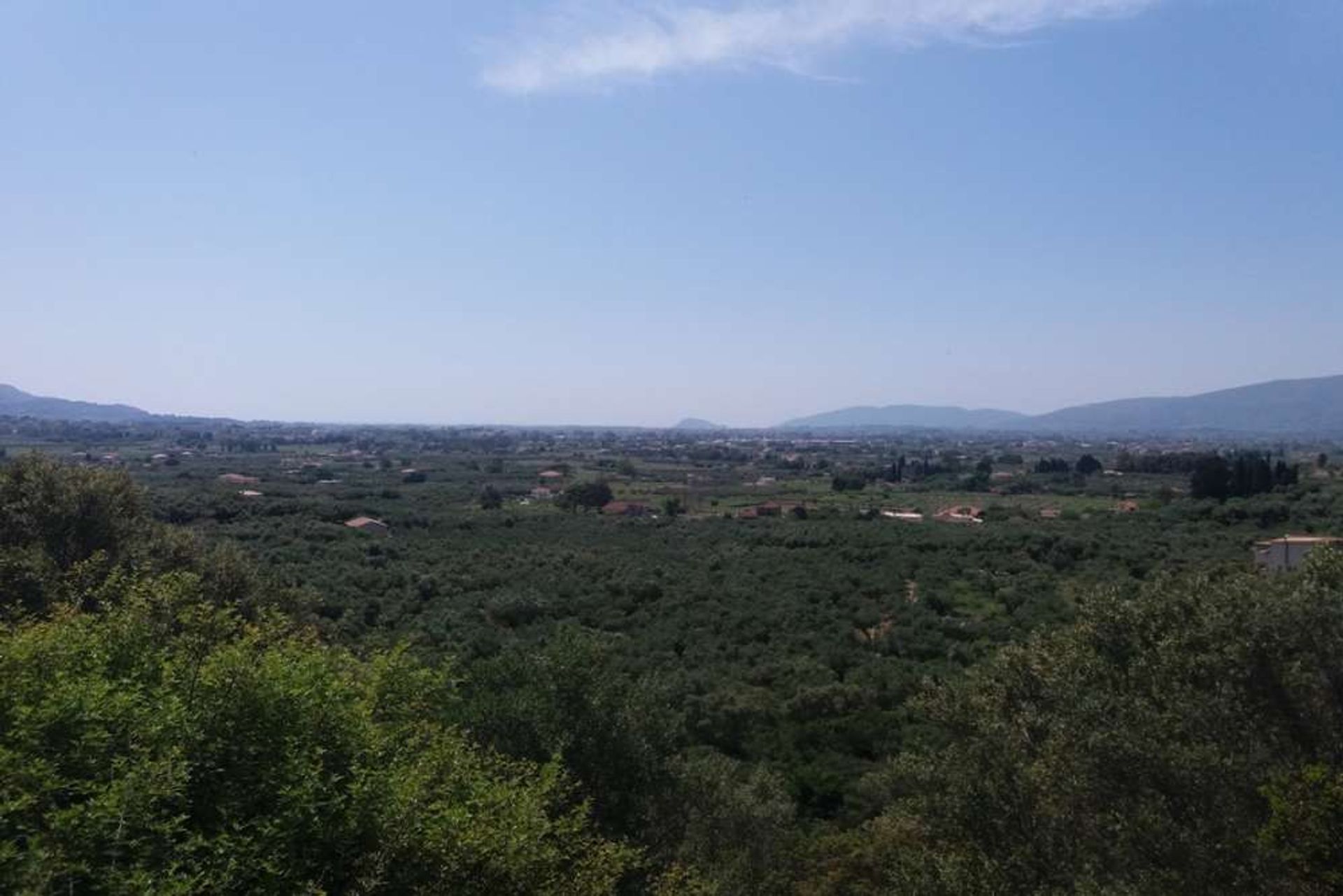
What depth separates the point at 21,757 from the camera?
6.37 metres

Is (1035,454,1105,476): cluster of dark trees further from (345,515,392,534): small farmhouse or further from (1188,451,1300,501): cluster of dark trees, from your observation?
(345,515,392,534): small farmhouse

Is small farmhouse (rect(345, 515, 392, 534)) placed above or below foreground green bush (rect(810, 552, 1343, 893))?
below

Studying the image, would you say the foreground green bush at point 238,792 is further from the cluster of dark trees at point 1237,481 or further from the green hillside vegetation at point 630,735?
the cluster of dark trees at point 1237,481

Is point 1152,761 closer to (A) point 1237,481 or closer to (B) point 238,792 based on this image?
(B) point 238,792

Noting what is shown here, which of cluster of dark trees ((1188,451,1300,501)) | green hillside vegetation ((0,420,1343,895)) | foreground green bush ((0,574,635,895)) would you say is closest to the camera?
foreground green bush ((0,574,635,895))

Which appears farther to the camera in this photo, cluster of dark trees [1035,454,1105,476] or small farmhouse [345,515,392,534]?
cluster of dark trees [1035,454,1105,476]

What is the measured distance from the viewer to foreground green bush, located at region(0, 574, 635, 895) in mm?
5797

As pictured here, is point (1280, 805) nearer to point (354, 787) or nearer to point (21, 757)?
point (354, 787)

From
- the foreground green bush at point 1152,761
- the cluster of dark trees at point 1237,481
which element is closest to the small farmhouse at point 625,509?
the cluster of dark trees at point 1237,481

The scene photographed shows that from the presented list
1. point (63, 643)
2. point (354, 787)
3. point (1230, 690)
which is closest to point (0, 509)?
point (63, 643)

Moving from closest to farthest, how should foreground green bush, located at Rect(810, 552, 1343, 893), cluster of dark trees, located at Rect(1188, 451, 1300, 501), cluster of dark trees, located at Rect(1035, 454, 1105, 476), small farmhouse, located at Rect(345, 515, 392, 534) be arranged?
foreground green bush, located at Rect(810, 552, 1343, 893)
small farmhouse, located at Rect(345, 515, 392, 534)
cluster of dark trees, located at Rect(1188, 451, 1300, 501)
cluster of dark trees, located at Rect(1035, 454, 1105, 476)

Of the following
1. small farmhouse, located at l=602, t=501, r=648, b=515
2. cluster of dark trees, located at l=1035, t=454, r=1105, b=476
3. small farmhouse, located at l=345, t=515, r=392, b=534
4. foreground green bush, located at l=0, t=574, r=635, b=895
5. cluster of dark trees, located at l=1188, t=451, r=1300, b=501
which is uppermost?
foreground green bush, located at l=0, t=574, r=635, b=895

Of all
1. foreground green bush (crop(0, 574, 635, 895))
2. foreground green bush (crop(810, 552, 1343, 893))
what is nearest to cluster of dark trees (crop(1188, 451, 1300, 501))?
foreground green bush (crop(810, 552, 1343, 893))

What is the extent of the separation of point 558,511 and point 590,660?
176ft
